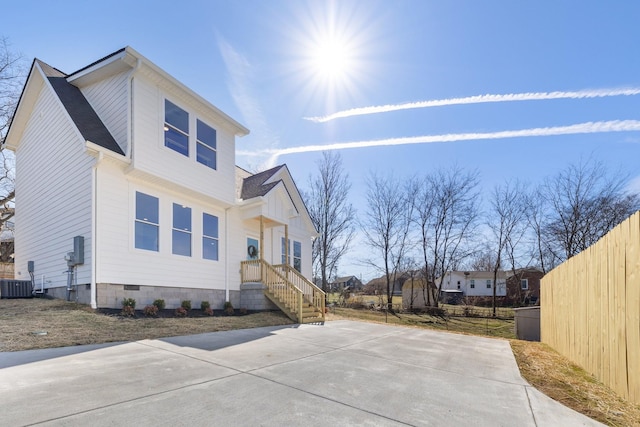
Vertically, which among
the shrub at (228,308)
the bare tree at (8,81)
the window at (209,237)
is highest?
the bare tree at (8,81)

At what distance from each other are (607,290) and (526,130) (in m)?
17.2

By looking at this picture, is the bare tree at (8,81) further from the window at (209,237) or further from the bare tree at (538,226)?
the bare tree at (538,226)

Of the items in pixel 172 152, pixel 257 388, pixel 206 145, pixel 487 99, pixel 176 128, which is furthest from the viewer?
pixel 487 99

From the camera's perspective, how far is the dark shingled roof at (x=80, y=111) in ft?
29.1

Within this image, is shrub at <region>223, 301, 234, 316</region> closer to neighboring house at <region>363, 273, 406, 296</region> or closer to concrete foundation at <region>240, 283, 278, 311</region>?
concrete foundation at <region>240, 283, 278, 311</region>

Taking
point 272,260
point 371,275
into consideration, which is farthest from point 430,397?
point 371,275

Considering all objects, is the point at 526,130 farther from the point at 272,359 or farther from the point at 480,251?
the point at 272,359

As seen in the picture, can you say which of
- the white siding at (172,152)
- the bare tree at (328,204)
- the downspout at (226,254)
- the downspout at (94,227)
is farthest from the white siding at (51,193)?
the bare tree at (328,204)

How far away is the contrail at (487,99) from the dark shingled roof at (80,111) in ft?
23.8

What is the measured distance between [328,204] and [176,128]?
1645cm

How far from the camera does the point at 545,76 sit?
11.6 meters

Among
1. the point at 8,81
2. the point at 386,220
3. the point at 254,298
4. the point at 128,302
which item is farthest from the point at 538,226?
the point at 8,81

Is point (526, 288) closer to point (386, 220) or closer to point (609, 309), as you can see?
point (386, 220)

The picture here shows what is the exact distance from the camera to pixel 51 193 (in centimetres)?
1033
